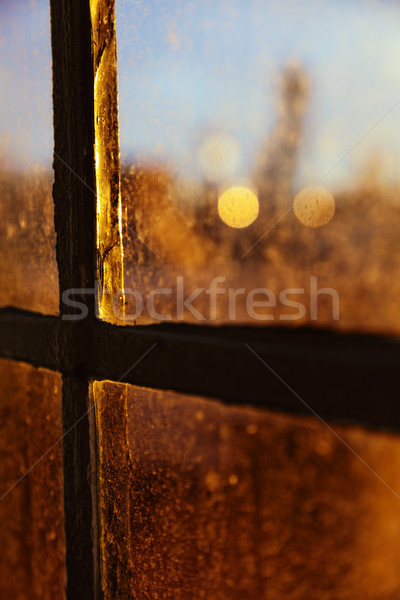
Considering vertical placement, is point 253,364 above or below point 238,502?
above

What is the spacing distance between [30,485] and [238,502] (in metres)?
0.32

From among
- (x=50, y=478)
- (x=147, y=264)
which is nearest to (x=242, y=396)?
(x=147, y=264)

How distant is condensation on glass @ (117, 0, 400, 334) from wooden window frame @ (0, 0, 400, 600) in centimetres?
2

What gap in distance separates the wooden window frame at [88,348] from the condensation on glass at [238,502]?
2 cm

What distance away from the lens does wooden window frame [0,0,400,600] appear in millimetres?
355

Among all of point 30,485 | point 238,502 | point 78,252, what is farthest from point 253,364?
point 30,485

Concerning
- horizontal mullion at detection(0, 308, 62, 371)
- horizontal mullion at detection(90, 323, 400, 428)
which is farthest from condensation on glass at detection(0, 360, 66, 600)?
horizontal mullion at detection(90, 323, 400, 428)

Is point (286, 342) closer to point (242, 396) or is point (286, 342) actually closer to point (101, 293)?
point (242, 396)

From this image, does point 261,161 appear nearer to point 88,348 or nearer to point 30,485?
point 88,348

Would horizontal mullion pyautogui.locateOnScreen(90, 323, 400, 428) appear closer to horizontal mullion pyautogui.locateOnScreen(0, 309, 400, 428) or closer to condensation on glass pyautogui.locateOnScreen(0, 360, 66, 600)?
horizontal mullion pyautogui.locateOnScreen(0, 309, 400, 428)

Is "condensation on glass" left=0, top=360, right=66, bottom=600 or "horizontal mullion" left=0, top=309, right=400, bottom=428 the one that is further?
"condensation on glass" left=0, top=360, right=66, bottom=600

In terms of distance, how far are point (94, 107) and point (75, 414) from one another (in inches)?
13.0

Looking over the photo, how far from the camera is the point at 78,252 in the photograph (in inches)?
20.1

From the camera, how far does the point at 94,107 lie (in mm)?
511
